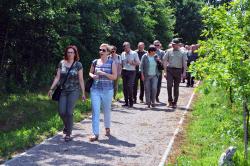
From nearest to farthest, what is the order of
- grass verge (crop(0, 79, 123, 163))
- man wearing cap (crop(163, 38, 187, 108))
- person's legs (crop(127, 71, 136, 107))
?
grass verge (crop(0, 79, 123, 163))
person's legs (crop(127, 71, 136, 107))
man wearing cap (crop(163, 38, 187, 108))

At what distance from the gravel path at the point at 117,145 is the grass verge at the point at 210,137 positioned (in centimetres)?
41

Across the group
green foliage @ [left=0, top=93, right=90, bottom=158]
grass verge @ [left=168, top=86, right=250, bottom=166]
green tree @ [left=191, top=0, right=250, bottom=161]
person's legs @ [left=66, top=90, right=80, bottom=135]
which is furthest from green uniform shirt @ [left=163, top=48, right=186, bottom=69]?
green tree @ [left=191, top=0, right=250, bottom=161]

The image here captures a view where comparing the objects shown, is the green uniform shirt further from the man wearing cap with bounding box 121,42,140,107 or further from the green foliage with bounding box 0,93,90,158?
the green foliage with bounding box 0,93,90,158

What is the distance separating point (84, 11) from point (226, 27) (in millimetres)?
11737

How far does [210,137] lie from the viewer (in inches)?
404

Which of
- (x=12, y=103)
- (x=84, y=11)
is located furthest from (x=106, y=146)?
(x=84, y=11)

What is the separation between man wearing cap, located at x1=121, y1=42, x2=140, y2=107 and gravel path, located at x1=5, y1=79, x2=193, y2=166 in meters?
→ 1.25

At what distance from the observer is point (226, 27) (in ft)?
24.2

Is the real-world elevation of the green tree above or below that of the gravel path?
above

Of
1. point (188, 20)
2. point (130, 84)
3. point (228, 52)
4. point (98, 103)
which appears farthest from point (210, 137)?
point (188, 20)

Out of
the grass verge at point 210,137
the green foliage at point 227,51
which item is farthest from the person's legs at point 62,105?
the green foliage at point 227,51

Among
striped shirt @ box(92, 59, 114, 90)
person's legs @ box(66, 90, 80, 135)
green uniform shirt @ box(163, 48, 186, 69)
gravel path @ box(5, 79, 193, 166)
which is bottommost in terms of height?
gravel path @ box(5, 79, 193, 166)

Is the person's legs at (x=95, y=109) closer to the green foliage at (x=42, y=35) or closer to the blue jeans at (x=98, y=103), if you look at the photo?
the blue jeans at (x=98, y=103)

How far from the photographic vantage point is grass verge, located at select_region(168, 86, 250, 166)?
8.04 m
